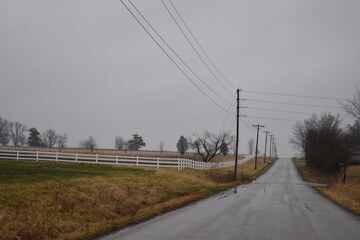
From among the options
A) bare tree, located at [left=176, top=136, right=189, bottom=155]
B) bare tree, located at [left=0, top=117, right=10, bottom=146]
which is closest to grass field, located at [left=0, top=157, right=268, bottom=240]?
bare tree, located at [left=176, top=136, right=189, bottom=155]

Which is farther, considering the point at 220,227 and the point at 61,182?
the point at 61,182

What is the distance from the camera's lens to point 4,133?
424ft

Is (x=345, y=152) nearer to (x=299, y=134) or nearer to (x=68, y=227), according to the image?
(x=68, y=227)

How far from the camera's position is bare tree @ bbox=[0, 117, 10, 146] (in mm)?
129000

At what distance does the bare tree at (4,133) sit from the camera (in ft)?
423

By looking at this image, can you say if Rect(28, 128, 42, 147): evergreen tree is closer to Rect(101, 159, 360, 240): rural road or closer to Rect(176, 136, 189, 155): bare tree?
Rect(176, 136, 189, 155): bare tree

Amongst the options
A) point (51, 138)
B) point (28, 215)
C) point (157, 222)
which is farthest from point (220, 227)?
point (51, 138)

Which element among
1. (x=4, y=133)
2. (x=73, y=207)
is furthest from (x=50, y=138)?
(x=73, y=207)

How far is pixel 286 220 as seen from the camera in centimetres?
1332

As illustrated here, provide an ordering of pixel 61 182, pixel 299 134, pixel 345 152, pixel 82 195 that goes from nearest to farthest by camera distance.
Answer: pixel 82 195, pixel 61 182, pixel 345 152, pixel 299 134

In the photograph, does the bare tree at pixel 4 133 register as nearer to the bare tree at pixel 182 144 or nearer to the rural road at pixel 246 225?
the bare tree at pixel 182 144

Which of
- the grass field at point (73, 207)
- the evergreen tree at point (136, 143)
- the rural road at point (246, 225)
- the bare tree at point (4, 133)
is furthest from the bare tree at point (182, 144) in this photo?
the rural road at point (246, 225)

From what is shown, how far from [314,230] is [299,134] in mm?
121747

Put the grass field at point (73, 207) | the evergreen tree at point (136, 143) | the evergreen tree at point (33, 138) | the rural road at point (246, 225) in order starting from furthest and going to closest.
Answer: the evergreen tree at point (136, 143) < the evergreen tree at point (33, 138) < the rural road at point (246, 225) < the grass field at point (73, 207)
